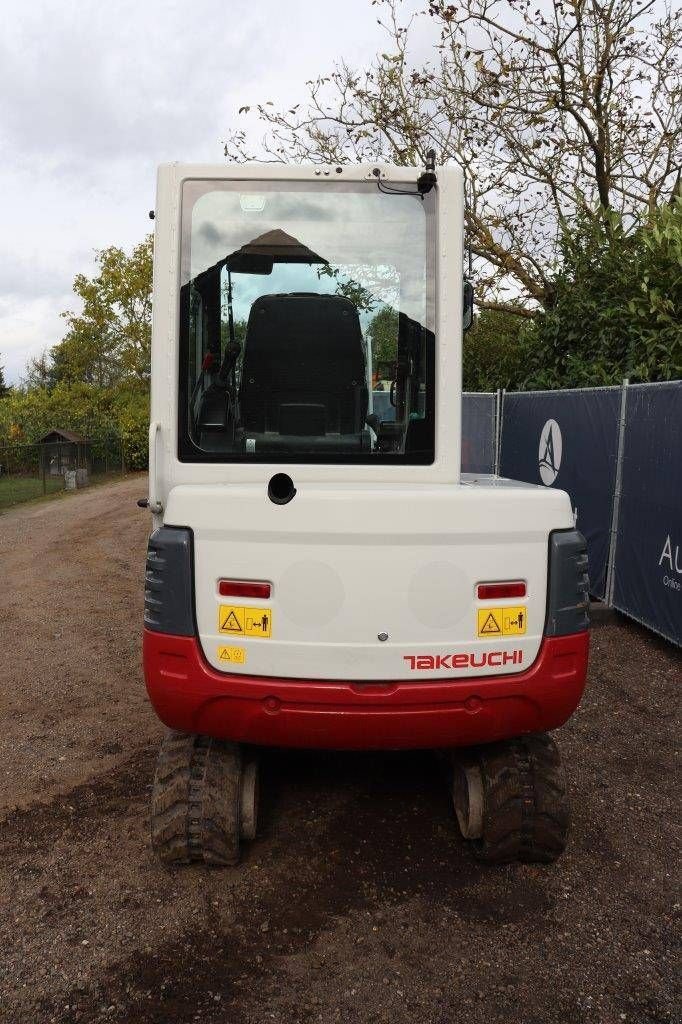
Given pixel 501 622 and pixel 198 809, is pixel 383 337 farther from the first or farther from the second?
pixel 198 809

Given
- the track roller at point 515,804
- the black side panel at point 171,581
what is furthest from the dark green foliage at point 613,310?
the black side panel at point 171,581

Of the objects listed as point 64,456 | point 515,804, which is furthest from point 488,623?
point 64,456

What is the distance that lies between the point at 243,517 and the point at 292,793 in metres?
1.84

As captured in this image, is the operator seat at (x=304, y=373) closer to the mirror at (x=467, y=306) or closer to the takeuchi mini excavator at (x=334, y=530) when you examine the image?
the takeuchi mini excavator at (x=334, y=530)

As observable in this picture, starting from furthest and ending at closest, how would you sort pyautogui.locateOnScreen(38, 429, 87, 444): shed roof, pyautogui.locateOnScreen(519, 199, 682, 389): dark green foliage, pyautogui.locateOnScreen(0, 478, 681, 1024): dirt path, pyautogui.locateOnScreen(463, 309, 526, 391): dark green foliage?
pyautogui.locateOnScreen(38, 429, 87, 444): shed roof
pyautogui.locateOnScreen(463, 309, 526, 391): dark green foliage
pyautogui.locateOnScreen(519, 199, 682, 389): dark green foliage
pyautogui.locateOnScreen(0, 478, 681, 1024): dirt path

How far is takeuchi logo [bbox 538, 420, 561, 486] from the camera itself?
370 inches

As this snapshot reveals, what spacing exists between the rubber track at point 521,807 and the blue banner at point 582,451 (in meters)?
4.94

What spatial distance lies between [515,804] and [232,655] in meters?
1.38

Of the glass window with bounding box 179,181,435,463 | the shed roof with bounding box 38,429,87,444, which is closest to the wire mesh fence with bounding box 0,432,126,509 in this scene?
the shed roof with bounding box 38,429,87,444

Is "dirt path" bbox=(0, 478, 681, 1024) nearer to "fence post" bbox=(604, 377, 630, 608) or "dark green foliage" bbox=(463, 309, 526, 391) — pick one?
"fence post" bbox=(604, 377, 630, 608)

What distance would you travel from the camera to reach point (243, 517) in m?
2.99

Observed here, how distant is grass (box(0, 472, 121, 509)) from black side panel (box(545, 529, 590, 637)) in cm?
1735

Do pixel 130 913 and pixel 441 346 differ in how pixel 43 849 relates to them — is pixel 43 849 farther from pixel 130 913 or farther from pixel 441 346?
pixel 441 346

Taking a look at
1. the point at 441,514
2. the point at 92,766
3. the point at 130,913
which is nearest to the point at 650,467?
the point at 441,514
